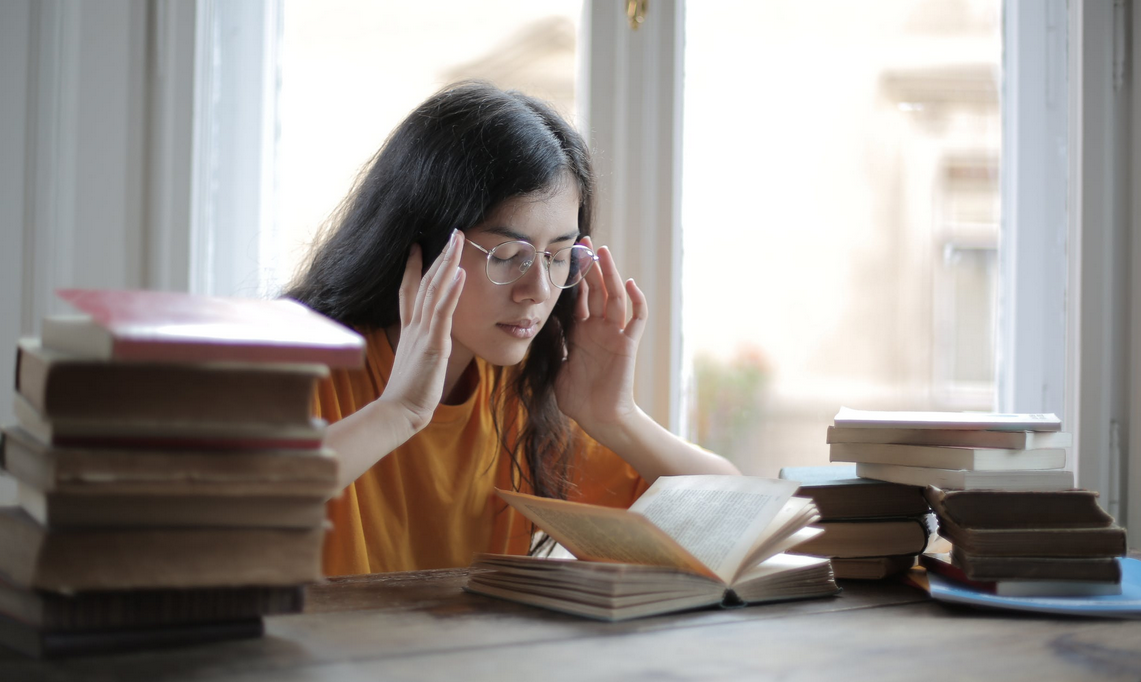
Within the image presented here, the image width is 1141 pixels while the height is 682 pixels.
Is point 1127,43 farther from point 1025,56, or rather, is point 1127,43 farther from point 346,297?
point 346,297

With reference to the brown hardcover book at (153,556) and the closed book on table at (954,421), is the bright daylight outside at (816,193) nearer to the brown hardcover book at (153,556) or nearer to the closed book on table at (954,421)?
the closed book on table at (954,421)

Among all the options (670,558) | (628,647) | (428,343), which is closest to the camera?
(628,647)

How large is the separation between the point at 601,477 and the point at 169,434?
1010 mm

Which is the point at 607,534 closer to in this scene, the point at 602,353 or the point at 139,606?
the point at 139,606

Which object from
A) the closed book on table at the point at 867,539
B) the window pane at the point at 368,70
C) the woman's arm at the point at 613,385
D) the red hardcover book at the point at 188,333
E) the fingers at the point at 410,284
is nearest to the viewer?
the red hardcover book at the point at 188,333

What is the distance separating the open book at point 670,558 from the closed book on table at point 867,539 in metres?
0.08

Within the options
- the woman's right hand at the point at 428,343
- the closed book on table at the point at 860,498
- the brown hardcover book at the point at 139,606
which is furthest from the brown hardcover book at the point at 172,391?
the closed book on table at the point at 860,498

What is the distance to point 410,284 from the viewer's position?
4.64ft

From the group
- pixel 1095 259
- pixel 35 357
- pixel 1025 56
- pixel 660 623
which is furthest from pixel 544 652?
pixel 1025 56

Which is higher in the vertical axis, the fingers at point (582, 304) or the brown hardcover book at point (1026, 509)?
the fingers at point (582, 304)

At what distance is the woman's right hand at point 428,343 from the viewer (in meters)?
1.25

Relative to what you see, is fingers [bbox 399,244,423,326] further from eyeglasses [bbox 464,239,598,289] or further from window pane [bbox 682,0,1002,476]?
window pane [bbox 682,0,1002,476]

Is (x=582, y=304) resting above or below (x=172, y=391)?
above

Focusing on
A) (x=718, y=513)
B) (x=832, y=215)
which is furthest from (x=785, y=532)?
(x=832, y=215)
